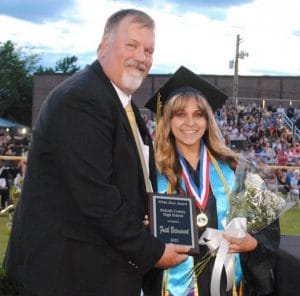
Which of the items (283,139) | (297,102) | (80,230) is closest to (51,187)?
(80,230)

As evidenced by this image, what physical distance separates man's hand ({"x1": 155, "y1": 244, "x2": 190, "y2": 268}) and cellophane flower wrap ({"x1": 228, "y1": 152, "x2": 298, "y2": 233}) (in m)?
0.51

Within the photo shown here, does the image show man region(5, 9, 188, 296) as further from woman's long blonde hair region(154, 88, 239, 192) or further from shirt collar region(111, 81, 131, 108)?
woman's long blonde hair region(154, 88, 239, 192)

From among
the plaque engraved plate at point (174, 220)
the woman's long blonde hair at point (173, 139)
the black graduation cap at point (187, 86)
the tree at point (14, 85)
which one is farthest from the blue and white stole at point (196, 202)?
the tree at point (14, 85)

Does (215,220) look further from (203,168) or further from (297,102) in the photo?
(297,102)

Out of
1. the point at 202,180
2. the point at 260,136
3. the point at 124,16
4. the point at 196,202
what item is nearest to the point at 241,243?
the point at 196,202

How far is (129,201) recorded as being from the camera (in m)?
2.67

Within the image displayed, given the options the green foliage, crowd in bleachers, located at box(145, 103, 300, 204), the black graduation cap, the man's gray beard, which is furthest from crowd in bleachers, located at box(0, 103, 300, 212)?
the man's gray beard

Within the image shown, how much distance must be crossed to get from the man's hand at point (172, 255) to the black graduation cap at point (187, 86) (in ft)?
3.77

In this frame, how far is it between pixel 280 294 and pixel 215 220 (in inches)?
25.9

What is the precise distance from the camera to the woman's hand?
3123mm

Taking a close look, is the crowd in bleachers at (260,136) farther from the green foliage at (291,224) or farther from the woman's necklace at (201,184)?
the woman's necklace at (201,184)

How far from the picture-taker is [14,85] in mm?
68750

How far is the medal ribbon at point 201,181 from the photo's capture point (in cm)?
330

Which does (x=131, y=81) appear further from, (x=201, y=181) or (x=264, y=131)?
(x=264, y=131)
